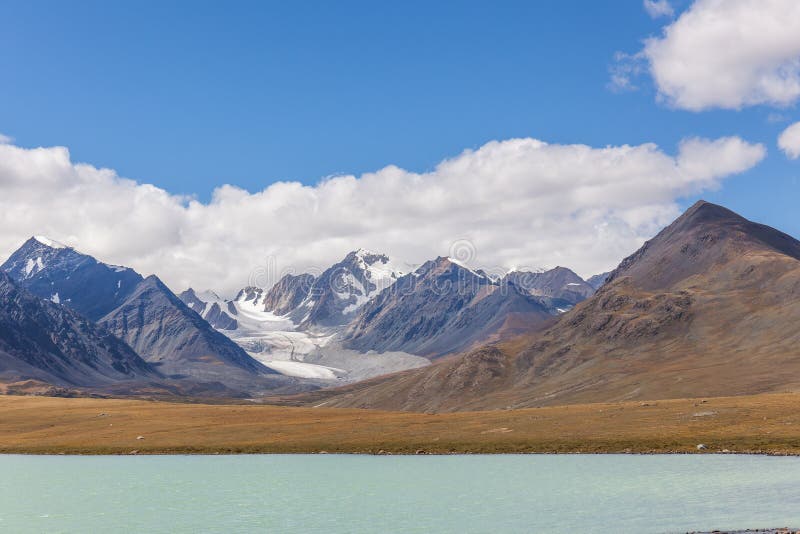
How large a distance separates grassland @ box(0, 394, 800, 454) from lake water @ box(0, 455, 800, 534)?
34.5 feet

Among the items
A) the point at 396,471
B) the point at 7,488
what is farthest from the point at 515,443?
the point at 7,488

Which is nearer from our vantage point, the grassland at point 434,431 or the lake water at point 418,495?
the lake water at point 418,495

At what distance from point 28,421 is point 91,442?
43679 millimetres

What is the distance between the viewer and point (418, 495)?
65062 mm

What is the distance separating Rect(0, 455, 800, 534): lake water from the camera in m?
51.5

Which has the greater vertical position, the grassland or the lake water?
the grassland

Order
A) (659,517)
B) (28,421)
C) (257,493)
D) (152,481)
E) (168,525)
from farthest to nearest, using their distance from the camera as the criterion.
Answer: (28,421) → (152,481) → (257,493) → (168,525) → (659,517)

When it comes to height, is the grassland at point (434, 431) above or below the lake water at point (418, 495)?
above

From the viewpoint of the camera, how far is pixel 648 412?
128375 mm

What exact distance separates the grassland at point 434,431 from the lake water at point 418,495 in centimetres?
1051

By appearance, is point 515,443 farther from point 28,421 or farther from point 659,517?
point 28,421

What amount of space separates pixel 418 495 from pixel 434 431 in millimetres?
57548

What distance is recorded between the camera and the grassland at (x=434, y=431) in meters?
98.9

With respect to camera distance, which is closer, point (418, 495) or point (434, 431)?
point (418, 495)
